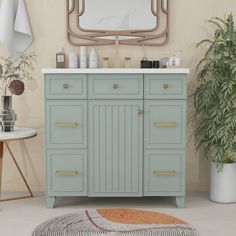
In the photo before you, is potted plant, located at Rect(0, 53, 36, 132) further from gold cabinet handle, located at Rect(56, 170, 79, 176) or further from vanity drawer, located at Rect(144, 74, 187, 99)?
vanity drawer, located at Rect(144, 74, 187, 99)

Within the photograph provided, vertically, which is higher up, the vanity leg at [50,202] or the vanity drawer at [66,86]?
the vanity drawer at [66,86]

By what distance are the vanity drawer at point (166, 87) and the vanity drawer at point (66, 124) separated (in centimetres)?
49

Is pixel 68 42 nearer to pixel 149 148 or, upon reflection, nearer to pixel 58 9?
pixel 58 9

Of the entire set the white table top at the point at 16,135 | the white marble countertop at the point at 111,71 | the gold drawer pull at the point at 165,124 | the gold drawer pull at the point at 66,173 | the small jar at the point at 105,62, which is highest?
the small jar at the point at 105,62

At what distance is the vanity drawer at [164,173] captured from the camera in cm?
346

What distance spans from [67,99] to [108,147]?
1.51 feet

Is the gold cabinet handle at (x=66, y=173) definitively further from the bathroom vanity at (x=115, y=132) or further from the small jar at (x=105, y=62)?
the small jar at (x=105, y=62)

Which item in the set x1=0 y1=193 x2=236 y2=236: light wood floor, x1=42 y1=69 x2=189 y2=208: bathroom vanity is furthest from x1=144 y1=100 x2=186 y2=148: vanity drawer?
x1=0 y1=193 x2=236 y2=236: light wood floor

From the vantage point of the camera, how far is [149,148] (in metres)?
3.45

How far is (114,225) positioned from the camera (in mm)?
3098

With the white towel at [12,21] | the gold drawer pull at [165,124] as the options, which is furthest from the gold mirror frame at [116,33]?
the gold drawer pull at [165,124]

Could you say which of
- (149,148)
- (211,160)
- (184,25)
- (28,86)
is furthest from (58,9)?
(211,160)

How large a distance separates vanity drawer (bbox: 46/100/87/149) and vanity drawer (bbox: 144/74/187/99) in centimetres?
49

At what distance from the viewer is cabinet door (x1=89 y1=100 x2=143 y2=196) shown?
3.42 metres
